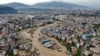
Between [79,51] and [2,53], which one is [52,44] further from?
[2,53]

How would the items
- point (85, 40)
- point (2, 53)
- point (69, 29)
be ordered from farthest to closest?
point (69, 29) < point (85, 40) < point (2, 53)

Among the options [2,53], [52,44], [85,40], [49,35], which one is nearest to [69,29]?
[49,35]

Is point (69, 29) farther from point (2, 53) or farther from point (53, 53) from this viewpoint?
point (2, 53)

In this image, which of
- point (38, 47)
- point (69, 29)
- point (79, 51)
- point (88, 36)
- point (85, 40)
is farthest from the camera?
point (69, 29)

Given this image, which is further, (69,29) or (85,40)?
(69,29)

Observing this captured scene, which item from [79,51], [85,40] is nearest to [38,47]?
[79,51]

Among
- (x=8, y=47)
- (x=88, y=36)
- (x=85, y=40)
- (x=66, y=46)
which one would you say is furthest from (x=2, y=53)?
(x=88, y=36)

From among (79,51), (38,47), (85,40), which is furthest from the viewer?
(85,40)

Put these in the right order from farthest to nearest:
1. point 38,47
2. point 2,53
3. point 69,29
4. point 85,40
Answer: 1. point 69,29
2. point 85,40
3. point 38,47
4. point 2,53

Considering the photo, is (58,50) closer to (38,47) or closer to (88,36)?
(38,47)
